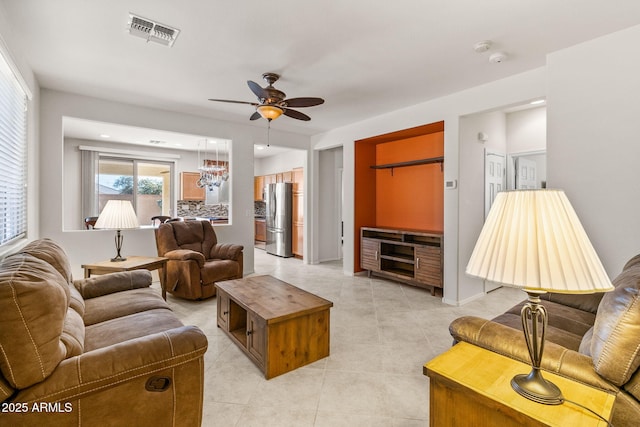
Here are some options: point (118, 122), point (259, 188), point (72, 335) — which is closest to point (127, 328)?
point (72, 335)

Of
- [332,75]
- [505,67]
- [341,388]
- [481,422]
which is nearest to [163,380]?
[341,388]

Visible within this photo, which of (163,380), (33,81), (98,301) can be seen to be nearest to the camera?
(163,380)

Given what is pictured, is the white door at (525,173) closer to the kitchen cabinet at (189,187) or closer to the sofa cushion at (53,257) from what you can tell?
the sofa cushion at (53,257)

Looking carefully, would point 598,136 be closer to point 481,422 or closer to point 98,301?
point 481,422

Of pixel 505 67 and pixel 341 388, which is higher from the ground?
pixel 505 67

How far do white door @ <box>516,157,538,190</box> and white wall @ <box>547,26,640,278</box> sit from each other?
7.42 feet

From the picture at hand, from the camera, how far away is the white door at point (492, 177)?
4.14 meters

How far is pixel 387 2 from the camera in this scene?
2041 mm

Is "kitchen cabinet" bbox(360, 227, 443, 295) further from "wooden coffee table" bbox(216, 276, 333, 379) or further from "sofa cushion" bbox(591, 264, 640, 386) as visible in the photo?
"sofa cushion" bbox(591, 264, 640, 386)

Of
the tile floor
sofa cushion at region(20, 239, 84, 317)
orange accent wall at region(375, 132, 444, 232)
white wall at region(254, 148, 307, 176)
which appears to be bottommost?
the tile floor

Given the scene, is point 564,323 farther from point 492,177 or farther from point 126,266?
point 126,266

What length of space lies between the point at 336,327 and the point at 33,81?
405cm

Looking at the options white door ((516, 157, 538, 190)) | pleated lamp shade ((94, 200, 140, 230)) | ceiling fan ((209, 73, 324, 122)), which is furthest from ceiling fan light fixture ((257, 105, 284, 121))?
white door ((516, 157, 538, 190))

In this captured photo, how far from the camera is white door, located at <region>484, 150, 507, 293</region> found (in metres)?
4.14
